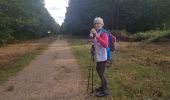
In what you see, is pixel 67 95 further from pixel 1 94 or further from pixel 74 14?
pixel 74 14

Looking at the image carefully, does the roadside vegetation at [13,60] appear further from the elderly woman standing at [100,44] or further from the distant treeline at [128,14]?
the distant treeline at [128,14]

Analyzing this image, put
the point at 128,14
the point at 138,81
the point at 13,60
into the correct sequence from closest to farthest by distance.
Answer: the point at 138,81, the point at 13,60, the point at 128,14

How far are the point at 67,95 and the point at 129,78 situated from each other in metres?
3.39

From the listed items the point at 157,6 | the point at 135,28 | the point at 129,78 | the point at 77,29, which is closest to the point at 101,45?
the point at 129,78

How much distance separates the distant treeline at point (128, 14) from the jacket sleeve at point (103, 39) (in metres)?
48.8

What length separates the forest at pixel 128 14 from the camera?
59.0m

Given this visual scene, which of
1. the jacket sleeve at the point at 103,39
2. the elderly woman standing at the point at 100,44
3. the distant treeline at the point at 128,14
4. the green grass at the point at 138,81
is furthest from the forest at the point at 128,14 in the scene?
the jacket sleeve at the point at 103,39

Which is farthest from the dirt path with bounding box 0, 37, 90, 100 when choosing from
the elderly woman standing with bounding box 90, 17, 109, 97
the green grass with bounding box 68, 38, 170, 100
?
the green grass with bounding box 68, 38, 170, 100

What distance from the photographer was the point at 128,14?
63031 mm

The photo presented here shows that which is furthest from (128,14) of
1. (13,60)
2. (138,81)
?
(138,81)

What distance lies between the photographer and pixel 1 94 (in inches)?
436

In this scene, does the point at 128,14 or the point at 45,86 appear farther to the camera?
the point at 128,14

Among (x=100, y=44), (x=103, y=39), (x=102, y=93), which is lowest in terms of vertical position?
(x=102, y=93)

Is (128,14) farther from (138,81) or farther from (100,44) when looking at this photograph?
(100,44)
